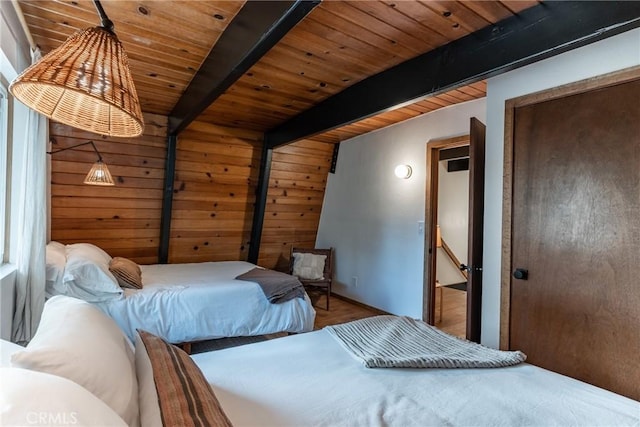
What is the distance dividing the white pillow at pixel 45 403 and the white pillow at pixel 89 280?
2.16 m

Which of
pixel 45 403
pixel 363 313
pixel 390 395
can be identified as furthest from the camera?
pixel 363 313

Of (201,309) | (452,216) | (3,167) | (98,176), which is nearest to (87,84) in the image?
(3,167)

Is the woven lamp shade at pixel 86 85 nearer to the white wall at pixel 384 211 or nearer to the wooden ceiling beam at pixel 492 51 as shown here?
the wooden ceiling beam at pixel 492 51

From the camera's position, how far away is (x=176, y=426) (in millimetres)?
849

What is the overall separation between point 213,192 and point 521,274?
3.31 m

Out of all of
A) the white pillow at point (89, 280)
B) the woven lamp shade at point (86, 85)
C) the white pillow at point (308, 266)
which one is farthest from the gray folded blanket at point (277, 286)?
the woven lamp shade at point (86, 85)

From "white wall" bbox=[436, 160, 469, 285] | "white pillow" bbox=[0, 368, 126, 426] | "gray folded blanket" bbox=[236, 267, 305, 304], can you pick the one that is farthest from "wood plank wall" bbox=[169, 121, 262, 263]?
"white pillow" bbox=[0, 368, 126, 426]

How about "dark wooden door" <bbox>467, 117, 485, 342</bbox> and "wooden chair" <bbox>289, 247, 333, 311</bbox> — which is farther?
"wooden chair" <bbox>289, 247, 333, 311</bbox>

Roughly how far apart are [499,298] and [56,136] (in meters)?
3.92

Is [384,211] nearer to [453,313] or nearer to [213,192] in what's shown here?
[453,313]

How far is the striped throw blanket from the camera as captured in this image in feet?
4.82

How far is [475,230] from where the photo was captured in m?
2.47

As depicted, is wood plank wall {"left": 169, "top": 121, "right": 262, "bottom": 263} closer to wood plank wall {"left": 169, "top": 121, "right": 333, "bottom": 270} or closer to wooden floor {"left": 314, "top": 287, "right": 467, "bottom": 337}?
wood plank wall {"left": 169, "top": 121, "right": 333, "bottom": 270}

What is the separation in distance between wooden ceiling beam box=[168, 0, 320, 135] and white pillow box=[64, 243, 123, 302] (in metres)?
1.43
